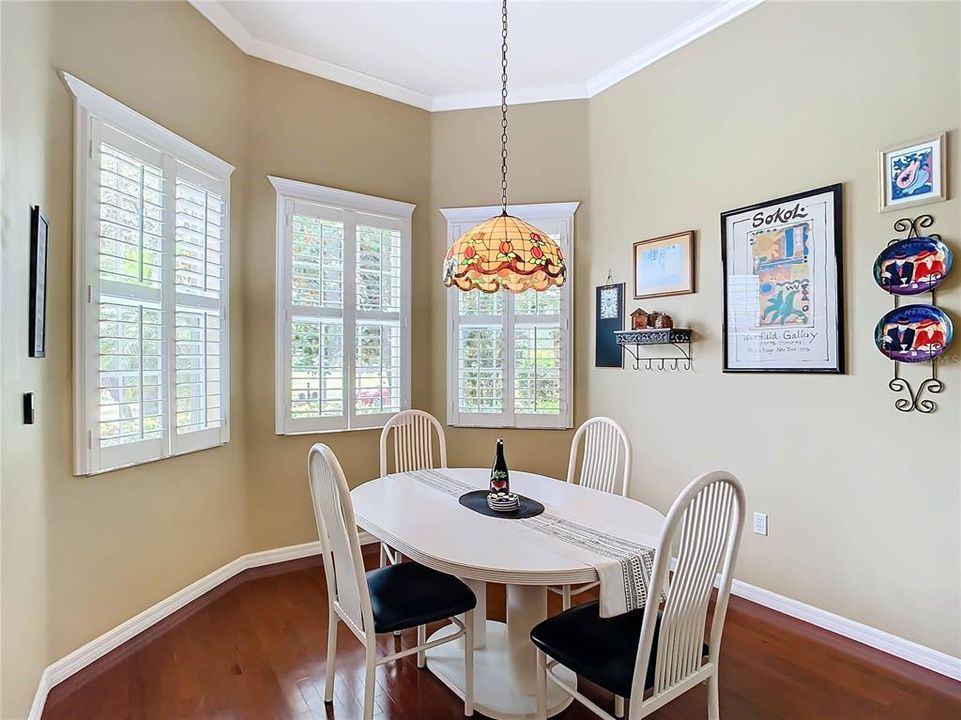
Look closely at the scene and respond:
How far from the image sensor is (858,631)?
2.48 meters

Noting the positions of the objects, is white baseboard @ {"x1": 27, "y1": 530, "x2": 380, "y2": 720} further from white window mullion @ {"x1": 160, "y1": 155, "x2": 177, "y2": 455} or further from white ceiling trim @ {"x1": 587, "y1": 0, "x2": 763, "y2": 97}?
white ceiling trim @ {"x1": 587, "y1": 0, "x2": 763, "y2": 97}

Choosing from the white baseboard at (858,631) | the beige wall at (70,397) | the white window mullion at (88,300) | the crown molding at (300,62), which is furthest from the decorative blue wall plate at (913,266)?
the white window mullion at (88,300)

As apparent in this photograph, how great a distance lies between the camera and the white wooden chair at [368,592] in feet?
5.80

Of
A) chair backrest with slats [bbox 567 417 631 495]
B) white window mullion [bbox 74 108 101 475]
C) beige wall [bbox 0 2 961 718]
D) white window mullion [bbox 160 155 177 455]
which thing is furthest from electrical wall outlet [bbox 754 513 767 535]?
white window mullion [bbox 74 108 101 475]

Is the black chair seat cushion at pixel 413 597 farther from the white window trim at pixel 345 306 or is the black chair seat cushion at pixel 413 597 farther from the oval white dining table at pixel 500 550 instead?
the white window trim at pixel 345 306

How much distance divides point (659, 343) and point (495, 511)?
5.25 ft

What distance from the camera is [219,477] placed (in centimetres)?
313

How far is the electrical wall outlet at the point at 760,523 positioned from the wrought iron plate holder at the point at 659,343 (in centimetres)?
89

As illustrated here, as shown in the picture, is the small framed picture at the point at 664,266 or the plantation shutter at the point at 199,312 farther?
the small framed picture at the point at 664,266

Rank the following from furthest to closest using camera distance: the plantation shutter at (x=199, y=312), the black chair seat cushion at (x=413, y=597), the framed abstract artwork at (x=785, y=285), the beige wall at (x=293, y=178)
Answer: the beige wall at (x=293, y=178) → the plantation shutter at (x=199, y=312) → the framed abstract artwork at (x=785, y=285) → the black chair seat cushion at (x=413, y=597)

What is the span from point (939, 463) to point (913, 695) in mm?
919

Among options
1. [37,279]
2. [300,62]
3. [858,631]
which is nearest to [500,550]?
[37,279]

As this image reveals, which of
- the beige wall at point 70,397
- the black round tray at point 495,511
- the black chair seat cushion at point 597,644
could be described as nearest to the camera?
the black chair seat cushion at point 597,644

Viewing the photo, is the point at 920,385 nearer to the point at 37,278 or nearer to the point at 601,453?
the point at 601,453
